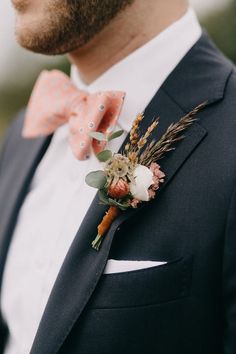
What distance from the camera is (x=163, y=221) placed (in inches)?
75.2

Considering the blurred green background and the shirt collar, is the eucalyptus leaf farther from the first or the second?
the blurred green background

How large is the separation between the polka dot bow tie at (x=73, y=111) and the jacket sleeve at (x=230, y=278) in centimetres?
48

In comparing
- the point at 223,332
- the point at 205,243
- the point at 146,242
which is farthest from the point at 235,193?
the point at 223,332

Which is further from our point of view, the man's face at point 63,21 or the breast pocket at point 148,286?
the man's face at point 63,21

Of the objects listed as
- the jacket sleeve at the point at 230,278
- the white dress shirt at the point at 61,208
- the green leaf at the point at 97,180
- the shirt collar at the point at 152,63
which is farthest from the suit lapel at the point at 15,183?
the jacket sleeve at the point at 230,278

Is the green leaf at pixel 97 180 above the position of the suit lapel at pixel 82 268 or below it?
above

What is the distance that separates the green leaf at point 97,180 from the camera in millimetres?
1880

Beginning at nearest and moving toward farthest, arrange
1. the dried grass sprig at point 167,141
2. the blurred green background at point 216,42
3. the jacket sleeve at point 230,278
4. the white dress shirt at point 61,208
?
the jacket sleeve at point 230,278 < the dried grass sprig at point 167,141 < the white dress shirt at point 61,208 < the blurred green background at point 216,42

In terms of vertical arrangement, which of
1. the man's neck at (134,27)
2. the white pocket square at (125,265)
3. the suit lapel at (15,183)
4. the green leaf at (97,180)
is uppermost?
the man's neck at (134,27)

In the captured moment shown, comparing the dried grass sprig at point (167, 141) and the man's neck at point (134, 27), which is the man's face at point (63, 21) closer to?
the man's neck at point (134, 27)

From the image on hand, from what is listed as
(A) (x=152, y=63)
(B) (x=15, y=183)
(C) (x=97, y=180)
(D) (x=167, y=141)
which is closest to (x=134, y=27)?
(A) (x=152, y=63)

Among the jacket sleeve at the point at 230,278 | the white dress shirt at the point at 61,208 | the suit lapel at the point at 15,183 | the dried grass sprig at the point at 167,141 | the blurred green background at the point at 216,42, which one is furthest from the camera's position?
the blurred green background at the point at 216,42

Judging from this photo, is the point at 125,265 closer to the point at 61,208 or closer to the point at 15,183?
the point at 61,208

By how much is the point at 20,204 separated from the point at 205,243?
929mm
